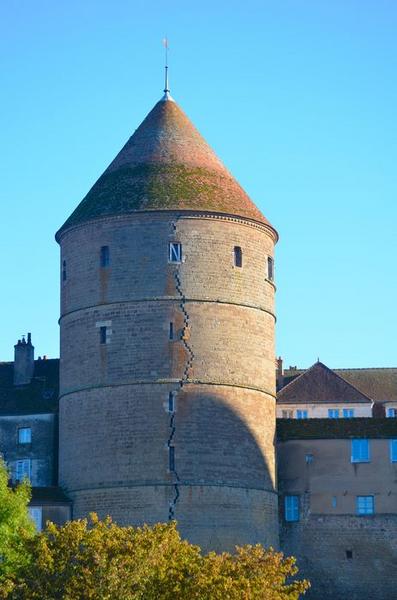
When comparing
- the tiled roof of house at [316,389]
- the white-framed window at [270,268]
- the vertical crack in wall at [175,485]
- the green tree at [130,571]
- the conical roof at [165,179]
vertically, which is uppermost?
the conical roof at [165,179]

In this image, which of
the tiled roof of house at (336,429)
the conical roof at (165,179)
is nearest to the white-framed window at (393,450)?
the tiled roof of house at (336,429)

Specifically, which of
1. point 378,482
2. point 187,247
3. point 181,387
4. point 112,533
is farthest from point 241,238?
point 112,533

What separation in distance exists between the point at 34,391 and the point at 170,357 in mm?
7640

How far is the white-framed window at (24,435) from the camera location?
192 feet

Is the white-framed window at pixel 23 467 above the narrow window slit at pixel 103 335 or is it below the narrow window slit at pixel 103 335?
below

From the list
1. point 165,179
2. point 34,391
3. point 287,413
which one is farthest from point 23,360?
Result: point 287,413

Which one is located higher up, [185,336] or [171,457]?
[185,336]

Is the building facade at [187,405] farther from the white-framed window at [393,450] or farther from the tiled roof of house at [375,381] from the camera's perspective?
the tiled roof of house at [375,381]

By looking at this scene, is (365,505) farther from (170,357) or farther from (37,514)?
(37,514)

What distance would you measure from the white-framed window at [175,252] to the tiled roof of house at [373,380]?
22175mm

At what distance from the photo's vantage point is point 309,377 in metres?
74.6

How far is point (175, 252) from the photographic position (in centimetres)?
5500

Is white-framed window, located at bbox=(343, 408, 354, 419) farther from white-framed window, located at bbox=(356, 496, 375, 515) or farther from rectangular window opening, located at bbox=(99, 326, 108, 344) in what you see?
rectangular window opening, located at bbox=(99, 326, 108, 344)

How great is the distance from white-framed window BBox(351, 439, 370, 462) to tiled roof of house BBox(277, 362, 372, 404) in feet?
56.4
